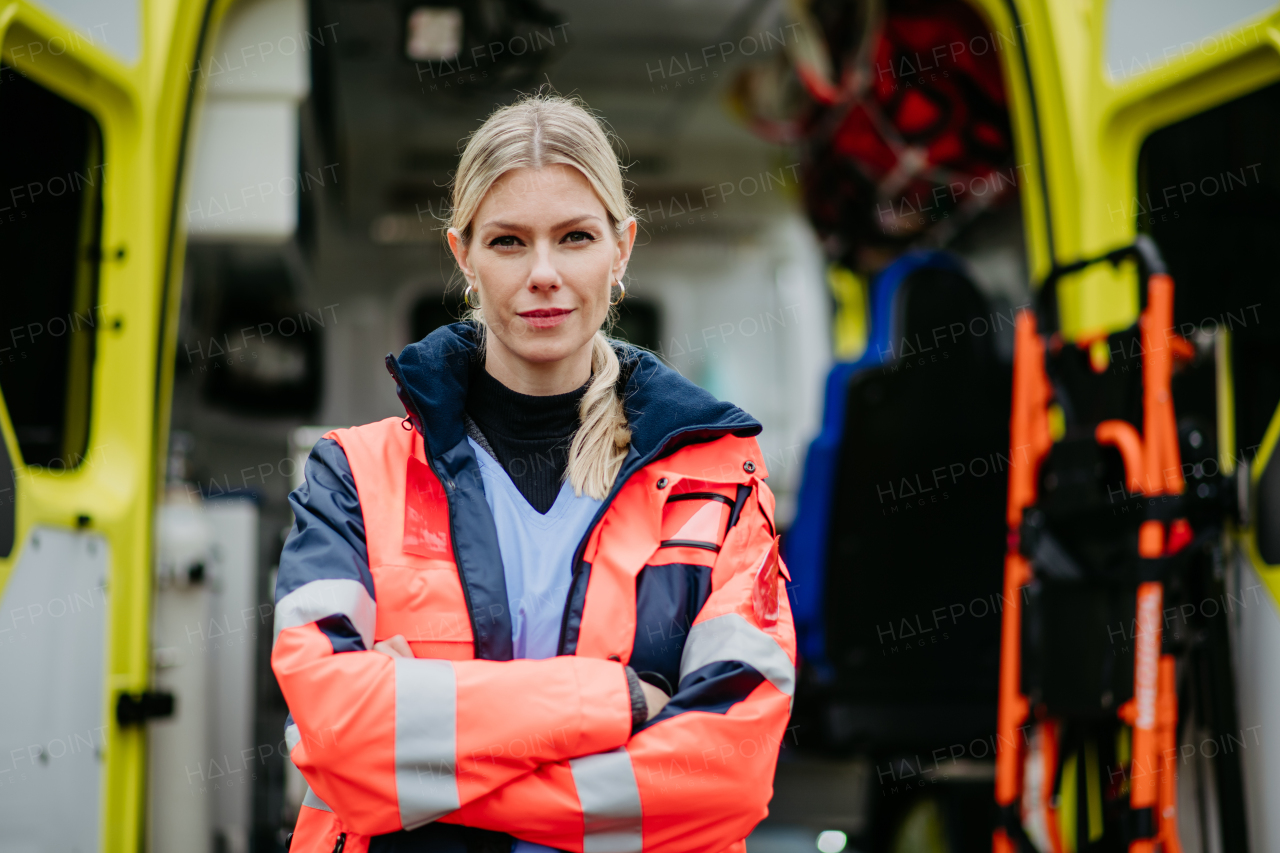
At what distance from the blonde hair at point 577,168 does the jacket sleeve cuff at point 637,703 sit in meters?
0.25

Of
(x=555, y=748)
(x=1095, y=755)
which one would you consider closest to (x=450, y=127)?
(x=1095, y=755)

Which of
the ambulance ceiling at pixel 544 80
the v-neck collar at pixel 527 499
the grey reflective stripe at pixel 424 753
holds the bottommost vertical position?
the grey reflective stripe at pixel 424 753

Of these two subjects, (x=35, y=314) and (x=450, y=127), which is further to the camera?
(x=450, y=127)

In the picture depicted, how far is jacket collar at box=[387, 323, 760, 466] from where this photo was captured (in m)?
1.35

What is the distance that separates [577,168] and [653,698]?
2.23 ft

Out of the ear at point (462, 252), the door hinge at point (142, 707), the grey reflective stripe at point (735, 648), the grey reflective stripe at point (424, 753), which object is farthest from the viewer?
the door hinge at point (142, 707)

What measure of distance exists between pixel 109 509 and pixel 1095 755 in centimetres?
229

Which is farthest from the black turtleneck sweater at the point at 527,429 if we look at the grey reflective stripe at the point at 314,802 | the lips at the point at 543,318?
the grey reflective stripe at the point at 314,802

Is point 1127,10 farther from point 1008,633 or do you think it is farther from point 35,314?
point 35,314

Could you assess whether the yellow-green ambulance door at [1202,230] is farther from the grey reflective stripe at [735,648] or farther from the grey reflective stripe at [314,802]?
the grey reflective stripe at [314,802]

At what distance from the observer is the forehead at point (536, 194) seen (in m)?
1.32

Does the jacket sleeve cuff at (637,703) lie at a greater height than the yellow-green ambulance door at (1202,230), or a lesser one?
lesser

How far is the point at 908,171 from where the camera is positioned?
4.53 m

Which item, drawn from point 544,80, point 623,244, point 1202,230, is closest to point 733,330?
point 544,80
